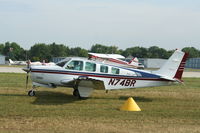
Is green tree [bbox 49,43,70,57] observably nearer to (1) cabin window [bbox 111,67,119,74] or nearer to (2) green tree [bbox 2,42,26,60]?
(2) green tree [bbox 2,42,26,60]

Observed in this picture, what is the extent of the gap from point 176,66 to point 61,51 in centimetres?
12086

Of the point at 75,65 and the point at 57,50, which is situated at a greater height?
the point at 57,50

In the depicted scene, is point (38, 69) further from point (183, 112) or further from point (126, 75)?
point (183, 112)

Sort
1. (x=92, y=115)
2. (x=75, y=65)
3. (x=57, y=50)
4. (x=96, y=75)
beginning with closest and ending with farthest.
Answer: (x=92, y=115), (x=75, y=65), (x=96, y=75), (x=57, y=50)

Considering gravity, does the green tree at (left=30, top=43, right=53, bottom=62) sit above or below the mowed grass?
above

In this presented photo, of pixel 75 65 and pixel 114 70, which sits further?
pixel 114 70

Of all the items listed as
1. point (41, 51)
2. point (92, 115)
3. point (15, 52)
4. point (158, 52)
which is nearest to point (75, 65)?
point (92, 115)

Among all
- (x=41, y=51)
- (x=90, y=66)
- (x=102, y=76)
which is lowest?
(x=102, y=76)

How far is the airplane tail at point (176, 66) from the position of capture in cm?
1323

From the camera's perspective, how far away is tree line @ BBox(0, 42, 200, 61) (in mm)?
125056

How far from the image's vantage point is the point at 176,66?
1327 cm

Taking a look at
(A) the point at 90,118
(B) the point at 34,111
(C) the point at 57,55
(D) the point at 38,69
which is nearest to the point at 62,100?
(D) the point at 38,69

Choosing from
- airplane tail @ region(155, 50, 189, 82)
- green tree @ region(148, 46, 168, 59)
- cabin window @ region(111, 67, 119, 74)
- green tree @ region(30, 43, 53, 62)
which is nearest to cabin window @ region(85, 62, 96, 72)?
cabin window @ region(111, 67, 119, 74)

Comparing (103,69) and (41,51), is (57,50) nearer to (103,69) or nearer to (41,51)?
(41,51)
